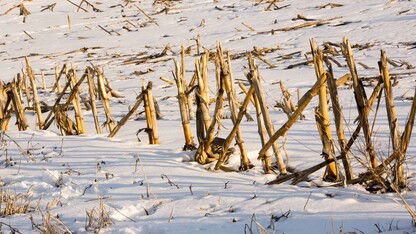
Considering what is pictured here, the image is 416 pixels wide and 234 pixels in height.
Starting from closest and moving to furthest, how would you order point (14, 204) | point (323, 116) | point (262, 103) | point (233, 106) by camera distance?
point (14, 204)
point (323, 116)
point (262, 103)
point (233, 106)

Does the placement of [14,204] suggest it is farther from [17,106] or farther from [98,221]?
[17,106]

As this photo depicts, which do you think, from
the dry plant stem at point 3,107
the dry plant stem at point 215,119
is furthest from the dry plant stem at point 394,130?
the dry plant stem at point 3,107

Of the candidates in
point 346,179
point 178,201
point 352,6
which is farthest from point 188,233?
point 352,6

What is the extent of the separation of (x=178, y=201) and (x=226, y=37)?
326 inches

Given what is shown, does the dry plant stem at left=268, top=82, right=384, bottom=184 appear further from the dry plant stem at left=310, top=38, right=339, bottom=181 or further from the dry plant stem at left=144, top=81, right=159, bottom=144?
the dry plant stem at left=144, top=81, right=159, bottom=144

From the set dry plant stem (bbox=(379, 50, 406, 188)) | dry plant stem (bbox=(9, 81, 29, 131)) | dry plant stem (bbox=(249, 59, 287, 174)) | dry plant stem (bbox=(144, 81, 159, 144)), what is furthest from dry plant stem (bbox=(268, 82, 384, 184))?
dry plant stem (bbox=(9, 81, 29, 131))

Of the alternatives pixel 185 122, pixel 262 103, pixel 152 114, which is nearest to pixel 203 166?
pixel 185 122

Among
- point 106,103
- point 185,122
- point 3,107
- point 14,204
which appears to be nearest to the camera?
point 14,204

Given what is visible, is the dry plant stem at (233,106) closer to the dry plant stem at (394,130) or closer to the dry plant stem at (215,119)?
the dry plant stem at (215,119)

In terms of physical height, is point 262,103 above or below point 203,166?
above

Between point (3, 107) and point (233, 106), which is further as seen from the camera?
point (3, 107)

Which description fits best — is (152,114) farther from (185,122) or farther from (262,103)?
(262,103)

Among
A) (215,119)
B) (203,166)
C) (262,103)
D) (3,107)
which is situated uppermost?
(262,103)

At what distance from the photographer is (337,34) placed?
10.0 m
